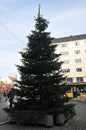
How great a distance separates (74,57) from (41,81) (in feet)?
195

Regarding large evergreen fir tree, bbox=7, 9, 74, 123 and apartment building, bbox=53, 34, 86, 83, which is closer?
large evergreen fir tree, bbox=7, 9, 74, 123

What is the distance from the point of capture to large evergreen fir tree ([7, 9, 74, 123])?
12.8m

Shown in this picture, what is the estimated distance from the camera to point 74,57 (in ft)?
235

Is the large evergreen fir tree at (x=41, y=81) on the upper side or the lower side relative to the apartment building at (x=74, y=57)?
lower

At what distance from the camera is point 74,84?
66062 millimetres

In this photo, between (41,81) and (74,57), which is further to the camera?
(74,57)

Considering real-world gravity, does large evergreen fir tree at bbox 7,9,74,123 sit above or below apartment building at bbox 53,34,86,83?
below

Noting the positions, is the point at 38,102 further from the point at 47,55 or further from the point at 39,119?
the point at 47,55

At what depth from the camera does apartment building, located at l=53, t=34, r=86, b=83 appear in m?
68.9

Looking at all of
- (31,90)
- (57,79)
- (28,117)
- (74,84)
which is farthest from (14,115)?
(74,84)

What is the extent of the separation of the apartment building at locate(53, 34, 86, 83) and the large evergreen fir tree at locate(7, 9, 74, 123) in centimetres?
5454

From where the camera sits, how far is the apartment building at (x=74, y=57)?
2712 inches

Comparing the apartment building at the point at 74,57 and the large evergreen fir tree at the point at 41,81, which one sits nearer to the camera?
the large evergreen fir tree at the point at 41,81

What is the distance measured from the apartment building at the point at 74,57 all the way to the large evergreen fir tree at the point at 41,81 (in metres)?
54.5
